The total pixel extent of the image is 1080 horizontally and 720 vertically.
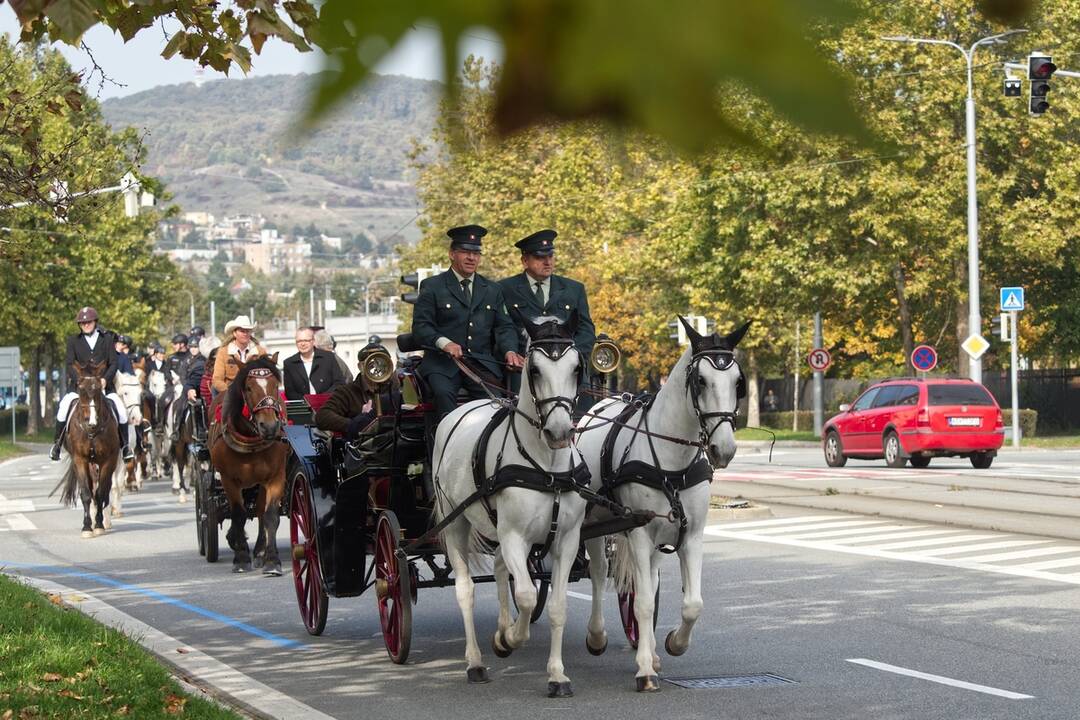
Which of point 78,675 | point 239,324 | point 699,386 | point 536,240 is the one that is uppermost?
point 239,324

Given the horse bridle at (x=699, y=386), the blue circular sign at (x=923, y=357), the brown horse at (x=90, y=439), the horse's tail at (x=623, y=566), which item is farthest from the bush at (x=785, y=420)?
the horse bridle at (x=699, y=386)

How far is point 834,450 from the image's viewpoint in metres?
30.7

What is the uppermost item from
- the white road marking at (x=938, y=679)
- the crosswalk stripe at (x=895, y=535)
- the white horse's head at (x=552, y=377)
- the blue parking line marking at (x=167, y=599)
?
the white horse's head at (x=552, y=377)

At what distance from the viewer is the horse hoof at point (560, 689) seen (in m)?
8.44

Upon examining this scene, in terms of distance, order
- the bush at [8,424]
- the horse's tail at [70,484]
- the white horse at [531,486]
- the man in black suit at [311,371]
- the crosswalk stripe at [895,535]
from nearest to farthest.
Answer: the white horse at [531,486] < the man in black suit at [311,371] < the crosswalk stripe at [895,535] < the horse's tail at [70,484] < the bush at [8,424]

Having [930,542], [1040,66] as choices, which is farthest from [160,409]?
[1040,66]

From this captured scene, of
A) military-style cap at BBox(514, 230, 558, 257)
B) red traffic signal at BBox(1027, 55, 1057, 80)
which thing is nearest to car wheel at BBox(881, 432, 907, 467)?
military-style cap at BBox(514, 230, 558, 257)

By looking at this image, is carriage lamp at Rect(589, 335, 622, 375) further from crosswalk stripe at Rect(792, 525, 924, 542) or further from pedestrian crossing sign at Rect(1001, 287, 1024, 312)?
pedestrian crossing sign at Rect(1001, 287, 1024, 312)

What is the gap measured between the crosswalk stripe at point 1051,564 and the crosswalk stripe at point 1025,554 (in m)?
0.36

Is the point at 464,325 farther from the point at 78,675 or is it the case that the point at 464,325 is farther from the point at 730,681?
the point at 78,675

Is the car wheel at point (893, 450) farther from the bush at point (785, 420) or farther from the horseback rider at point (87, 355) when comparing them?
the bush at point (785, 420)

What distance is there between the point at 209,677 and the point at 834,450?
23.0 m

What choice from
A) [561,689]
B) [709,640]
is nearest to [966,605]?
[709,640]

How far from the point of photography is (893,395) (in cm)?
2916
